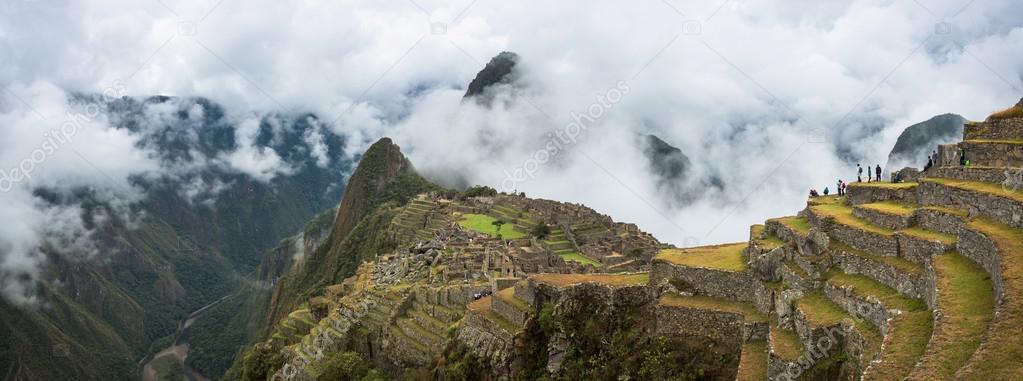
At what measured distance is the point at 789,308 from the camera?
1612 centimetres

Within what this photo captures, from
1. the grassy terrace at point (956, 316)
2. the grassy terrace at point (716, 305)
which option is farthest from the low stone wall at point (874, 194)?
the grassy terrace at point (956, 316)

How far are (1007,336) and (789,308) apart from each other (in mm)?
6116

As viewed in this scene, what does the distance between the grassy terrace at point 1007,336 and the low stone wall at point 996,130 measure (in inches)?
357

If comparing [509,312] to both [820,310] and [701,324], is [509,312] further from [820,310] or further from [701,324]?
[820,310]

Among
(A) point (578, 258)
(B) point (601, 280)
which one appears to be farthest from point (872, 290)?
(A) point (578, 258)

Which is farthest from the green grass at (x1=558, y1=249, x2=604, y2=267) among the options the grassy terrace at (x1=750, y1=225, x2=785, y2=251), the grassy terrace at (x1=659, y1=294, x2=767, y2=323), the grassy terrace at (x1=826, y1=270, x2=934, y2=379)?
the grassy terrace at (x1=826, y1=270, x2=934, y2=379)

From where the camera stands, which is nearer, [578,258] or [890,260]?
[890,260]

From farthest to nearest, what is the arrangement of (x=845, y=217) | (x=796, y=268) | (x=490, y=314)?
(x=490, y=314), (x=845, y=217), (x=796, y=268)

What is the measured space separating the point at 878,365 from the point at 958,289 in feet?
7.82

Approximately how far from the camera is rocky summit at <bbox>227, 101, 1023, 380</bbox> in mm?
11844

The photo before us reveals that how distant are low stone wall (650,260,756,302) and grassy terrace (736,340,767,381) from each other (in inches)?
74.1

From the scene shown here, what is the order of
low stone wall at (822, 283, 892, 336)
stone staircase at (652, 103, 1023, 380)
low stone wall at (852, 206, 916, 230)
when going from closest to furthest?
stone staircase at (652, 103, 1023, 380), low stone wall at (822, 283, 892, 336), low stone wall at (852, 206, 916, 230)

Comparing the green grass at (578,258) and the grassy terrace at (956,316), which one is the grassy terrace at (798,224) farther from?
the green grass at (578,258)

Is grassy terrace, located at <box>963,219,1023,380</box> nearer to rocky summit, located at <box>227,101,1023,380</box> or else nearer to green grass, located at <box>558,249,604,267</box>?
rocky summit, located at <box>227,101,1023,380</box>
